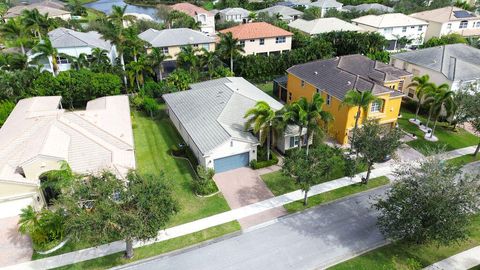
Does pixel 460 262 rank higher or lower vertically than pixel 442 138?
lower

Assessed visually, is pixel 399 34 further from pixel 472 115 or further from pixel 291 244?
pixel 291 244

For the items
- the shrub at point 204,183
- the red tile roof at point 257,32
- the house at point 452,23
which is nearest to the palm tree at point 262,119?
the shrub at point 204,183

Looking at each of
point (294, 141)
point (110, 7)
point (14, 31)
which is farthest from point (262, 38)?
point (110, 7)

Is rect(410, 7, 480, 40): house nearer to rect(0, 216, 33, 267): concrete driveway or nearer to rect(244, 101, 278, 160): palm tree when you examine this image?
rect(244, 101, 278, 160): palm tree

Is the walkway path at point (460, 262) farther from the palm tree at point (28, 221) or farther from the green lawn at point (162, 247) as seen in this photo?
the palm tree at point (28, 221)

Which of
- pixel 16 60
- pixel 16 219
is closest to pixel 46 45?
pixel 16 60

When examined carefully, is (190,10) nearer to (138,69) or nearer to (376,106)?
(138,69)
